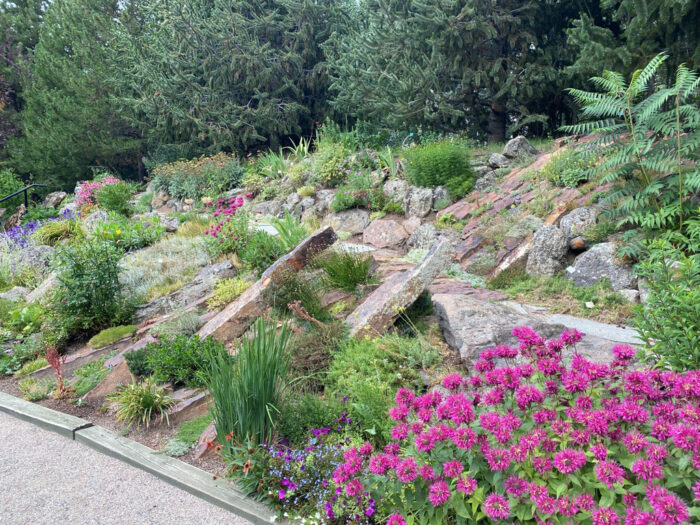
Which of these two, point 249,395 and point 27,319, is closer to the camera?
point 249,395

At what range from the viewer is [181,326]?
5.62 metres

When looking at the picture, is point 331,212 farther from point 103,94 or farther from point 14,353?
point 103,94

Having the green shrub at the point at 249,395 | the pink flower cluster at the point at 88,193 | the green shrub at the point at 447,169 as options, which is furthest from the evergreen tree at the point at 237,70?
the green shrub at the point at 249,395

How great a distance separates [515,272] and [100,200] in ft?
39.4

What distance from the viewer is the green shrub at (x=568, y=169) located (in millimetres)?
6773

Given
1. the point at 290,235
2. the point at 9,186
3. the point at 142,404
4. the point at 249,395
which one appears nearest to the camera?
the point at 249,395

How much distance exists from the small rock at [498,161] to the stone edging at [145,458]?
7437mm

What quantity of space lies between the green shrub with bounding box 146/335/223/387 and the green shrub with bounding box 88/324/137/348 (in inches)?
61.9

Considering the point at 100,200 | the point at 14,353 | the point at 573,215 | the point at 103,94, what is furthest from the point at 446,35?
the point at 103,94

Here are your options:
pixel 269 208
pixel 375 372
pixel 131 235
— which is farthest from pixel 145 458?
pixel 269 208

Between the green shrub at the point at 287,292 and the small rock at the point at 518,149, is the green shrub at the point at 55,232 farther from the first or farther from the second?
the small rock at the point at 518,149

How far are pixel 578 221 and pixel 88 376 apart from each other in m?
5.76

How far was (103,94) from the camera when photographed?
62.5 ft

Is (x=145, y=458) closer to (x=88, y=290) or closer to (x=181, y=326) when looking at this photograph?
(x=181, y=326)
